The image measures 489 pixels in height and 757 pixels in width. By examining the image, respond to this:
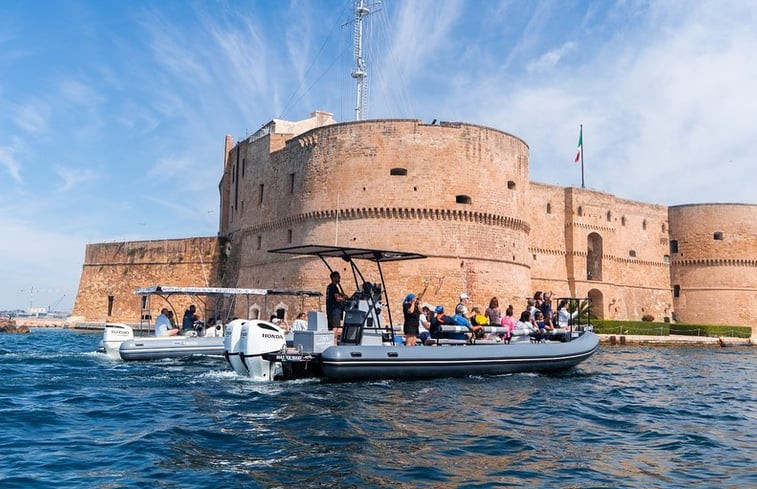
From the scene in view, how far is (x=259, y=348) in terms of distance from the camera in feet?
38.5

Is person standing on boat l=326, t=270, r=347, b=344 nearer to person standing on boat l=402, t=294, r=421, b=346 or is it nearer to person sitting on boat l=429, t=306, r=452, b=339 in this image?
person standing on boat l=402, t=294, r=421, b=346

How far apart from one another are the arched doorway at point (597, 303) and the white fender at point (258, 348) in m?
27.0

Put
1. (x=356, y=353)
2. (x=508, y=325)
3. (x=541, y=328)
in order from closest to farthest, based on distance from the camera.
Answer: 1. (x=356, y=353)
2. (x=508, y=325)
3. (x=541, y=328)

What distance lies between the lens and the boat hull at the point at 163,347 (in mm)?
15883

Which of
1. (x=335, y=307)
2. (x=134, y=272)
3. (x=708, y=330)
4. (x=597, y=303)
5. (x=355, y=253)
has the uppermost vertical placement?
(x=134, y=272)

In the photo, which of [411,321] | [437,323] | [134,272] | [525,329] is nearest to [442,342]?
[437,323]

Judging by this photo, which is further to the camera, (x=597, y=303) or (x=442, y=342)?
(x=597, y=303)

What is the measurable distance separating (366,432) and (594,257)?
1237 inches

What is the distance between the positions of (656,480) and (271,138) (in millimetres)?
26410

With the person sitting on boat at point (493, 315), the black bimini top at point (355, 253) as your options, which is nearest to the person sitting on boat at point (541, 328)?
the person sitting on boat at point (493, 315)

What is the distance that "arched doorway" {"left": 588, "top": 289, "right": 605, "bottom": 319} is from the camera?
35.4m

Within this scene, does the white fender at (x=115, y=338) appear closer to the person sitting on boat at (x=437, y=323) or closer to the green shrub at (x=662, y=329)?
the person sitting on boat at (x=437, y=323)

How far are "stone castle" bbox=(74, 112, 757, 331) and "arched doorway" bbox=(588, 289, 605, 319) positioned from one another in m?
0.11

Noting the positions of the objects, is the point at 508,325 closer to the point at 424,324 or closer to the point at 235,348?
the point at 424,324
